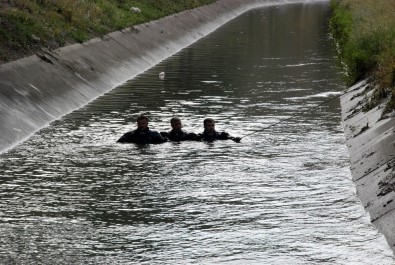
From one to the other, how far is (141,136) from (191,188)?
5375 millimetres

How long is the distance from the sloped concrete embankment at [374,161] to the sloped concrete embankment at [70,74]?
8648 mm

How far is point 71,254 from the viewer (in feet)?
50.1

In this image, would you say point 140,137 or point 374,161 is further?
point 140,137

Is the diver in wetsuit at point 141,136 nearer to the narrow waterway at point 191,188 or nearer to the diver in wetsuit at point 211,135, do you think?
the narrow waterway at point 191,188

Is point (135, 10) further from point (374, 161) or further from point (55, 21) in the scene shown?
point (374, 161)

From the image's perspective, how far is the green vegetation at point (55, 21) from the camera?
35238 mm

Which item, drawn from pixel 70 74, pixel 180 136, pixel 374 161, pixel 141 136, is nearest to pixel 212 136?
pixel 180 136

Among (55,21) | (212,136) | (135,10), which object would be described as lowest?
(212,136)

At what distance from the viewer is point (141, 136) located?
24891mm

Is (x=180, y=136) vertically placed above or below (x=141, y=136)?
below

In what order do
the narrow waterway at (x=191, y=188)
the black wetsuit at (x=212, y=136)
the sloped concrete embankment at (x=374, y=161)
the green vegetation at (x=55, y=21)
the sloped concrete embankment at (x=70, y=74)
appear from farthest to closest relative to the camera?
the green vegetation at (x=55, y=21), the sloped concrete embankment at (x=70, y=74), the black wetsuit at (x=212, y=136), the sloped concrete embankment at (x=374, y=161), the narrow waterway at (x=191, y=188)

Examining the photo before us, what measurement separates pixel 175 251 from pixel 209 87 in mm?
22098

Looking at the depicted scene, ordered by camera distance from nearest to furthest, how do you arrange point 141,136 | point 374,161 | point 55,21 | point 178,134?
point 374,161 < point 141,136 < point 178,134 < point 55,21

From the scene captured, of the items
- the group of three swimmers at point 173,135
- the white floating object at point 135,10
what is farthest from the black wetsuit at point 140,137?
the white floating object at point 135,10
